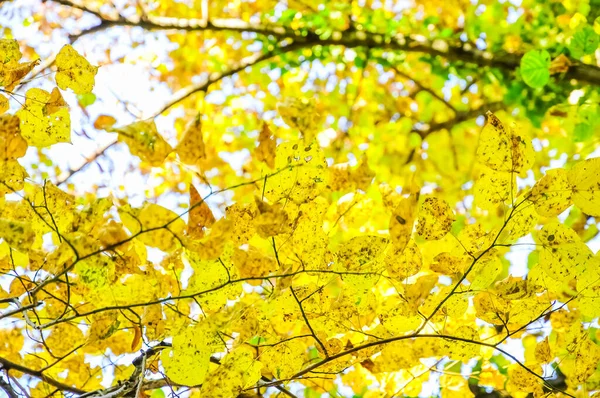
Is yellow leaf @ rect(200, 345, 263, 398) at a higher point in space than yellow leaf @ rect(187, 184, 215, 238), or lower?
lower

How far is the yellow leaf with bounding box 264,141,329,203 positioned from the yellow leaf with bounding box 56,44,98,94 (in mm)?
404

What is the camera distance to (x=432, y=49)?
2465mm

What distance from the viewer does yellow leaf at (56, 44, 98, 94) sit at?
2.97 ft

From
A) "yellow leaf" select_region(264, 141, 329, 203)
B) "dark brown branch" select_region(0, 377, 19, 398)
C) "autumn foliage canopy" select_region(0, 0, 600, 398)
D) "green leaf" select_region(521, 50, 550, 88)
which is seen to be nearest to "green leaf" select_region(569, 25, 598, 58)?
"green leaf" select_region(521, 50, 550, 88)

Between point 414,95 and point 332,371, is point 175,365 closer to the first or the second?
point 332,371

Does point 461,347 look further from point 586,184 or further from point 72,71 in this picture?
point 72,71

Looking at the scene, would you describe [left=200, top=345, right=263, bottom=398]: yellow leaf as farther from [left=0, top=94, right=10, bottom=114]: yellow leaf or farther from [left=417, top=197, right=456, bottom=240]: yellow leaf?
[left=0, top=94, right=10, bottom=114]: yellow leaf

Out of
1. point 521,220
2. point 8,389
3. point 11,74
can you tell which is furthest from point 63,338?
point 521,220

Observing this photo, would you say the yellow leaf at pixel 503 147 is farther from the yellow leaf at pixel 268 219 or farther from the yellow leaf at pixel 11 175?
the yellow leaf at pixel 11 175

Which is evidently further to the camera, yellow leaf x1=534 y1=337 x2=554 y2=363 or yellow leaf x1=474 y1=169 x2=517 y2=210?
yellow leaf x1=534 y1=337 x2=554 y2=363

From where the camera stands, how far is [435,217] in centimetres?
79

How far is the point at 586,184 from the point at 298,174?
416 millimetres

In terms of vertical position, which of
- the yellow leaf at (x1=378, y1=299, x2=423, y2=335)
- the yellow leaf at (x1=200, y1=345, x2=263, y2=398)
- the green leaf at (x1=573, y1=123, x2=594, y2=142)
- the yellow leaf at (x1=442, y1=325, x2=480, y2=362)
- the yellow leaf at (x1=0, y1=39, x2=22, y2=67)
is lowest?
the yellow leaf at (x1=200, y1=345, x2=263, y2=398)

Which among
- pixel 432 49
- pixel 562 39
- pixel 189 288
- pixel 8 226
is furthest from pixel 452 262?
pixel 562 39
